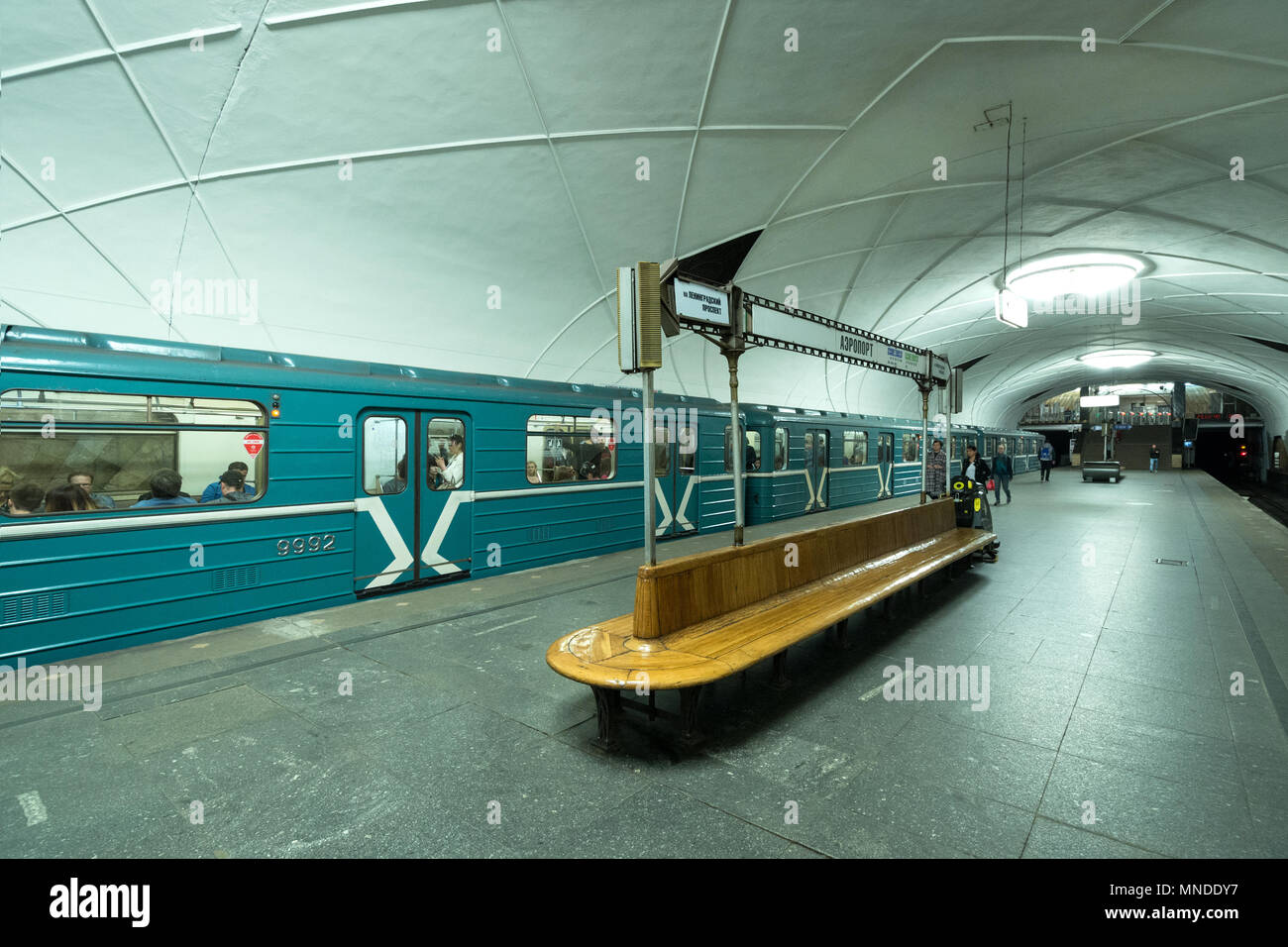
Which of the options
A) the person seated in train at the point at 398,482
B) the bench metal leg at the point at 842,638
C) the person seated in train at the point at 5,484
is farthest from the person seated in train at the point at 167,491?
the bench metal leg at the point at 842,638

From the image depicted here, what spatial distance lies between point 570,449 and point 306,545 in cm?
364

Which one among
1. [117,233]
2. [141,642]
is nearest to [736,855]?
[141,642]

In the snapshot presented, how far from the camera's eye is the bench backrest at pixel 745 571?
371 centimetres

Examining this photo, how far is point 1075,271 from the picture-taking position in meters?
16.2

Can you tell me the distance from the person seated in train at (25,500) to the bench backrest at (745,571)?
4.45 meters

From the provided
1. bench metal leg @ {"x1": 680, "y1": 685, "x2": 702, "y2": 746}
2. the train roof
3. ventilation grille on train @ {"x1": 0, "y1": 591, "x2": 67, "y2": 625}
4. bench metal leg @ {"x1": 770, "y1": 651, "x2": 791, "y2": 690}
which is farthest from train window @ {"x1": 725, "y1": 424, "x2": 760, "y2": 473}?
ventilation grille on train @ {"x1": 0, "y1": 591, "x2": 67, "y2": 625}

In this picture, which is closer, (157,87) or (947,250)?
(157,87)

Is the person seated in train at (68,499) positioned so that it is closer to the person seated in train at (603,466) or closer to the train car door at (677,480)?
the person seated in train at (603,466)

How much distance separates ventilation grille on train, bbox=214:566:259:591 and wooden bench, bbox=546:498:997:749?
11.8ft

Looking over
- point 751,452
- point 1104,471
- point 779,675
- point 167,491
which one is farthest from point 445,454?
point 1104,471

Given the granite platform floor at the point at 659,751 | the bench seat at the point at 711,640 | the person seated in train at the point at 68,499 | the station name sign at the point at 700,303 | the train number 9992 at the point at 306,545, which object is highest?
the station name sign at the point at 700,303

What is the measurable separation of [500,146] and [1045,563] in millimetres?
10216
